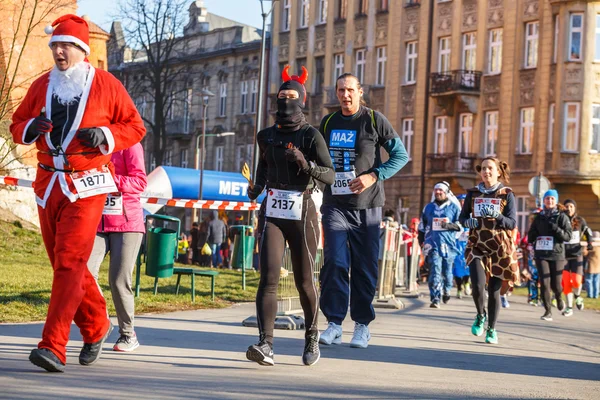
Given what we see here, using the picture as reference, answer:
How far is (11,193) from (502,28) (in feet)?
88.0

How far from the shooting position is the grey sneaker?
31.4 ft

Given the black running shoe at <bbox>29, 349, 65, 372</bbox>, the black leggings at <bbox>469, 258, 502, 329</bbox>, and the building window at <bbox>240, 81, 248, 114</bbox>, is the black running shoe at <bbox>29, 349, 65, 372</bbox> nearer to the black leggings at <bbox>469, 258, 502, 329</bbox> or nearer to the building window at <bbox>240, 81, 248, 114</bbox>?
the black leggings at <bbox>469, 258, 502, 329</bbox>

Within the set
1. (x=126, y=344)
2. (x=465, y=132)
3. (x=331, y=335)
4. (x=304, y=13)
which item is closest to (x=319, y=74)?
(x=304, y=13)

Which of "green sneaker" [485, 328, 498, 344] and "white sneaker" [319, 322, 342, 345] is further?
"green sneaker" [485, 328, 498, 344]

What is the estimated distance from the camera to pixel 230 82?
248 feet

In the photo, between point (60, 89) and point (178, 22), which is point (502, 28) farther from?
point (60, 89)

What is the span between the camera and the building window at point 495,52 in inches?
2061

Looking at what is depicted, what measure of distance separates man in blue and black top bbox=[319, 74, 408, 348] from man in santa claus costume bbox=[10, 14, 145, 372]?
280 cm

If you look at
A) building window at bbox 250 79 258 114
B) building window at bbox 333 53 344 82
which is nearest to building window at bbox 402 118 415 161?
building window at bbox 333 53 344 82

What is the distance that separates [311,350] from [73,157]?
2.23 metres

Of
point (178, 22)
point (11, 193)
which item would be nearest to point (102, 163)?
point (11, 193)

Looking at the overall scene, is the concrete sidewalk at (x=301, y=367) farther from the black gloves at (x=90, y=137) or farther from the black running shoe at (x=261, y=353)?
the black gloves at (x=90, y=137)

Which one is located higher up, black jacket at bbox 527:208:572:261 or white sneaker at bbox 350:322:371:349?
black jacket at bbox 527:208:572:261

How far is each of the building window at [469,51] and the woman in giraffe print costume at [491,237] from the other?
41.0m
